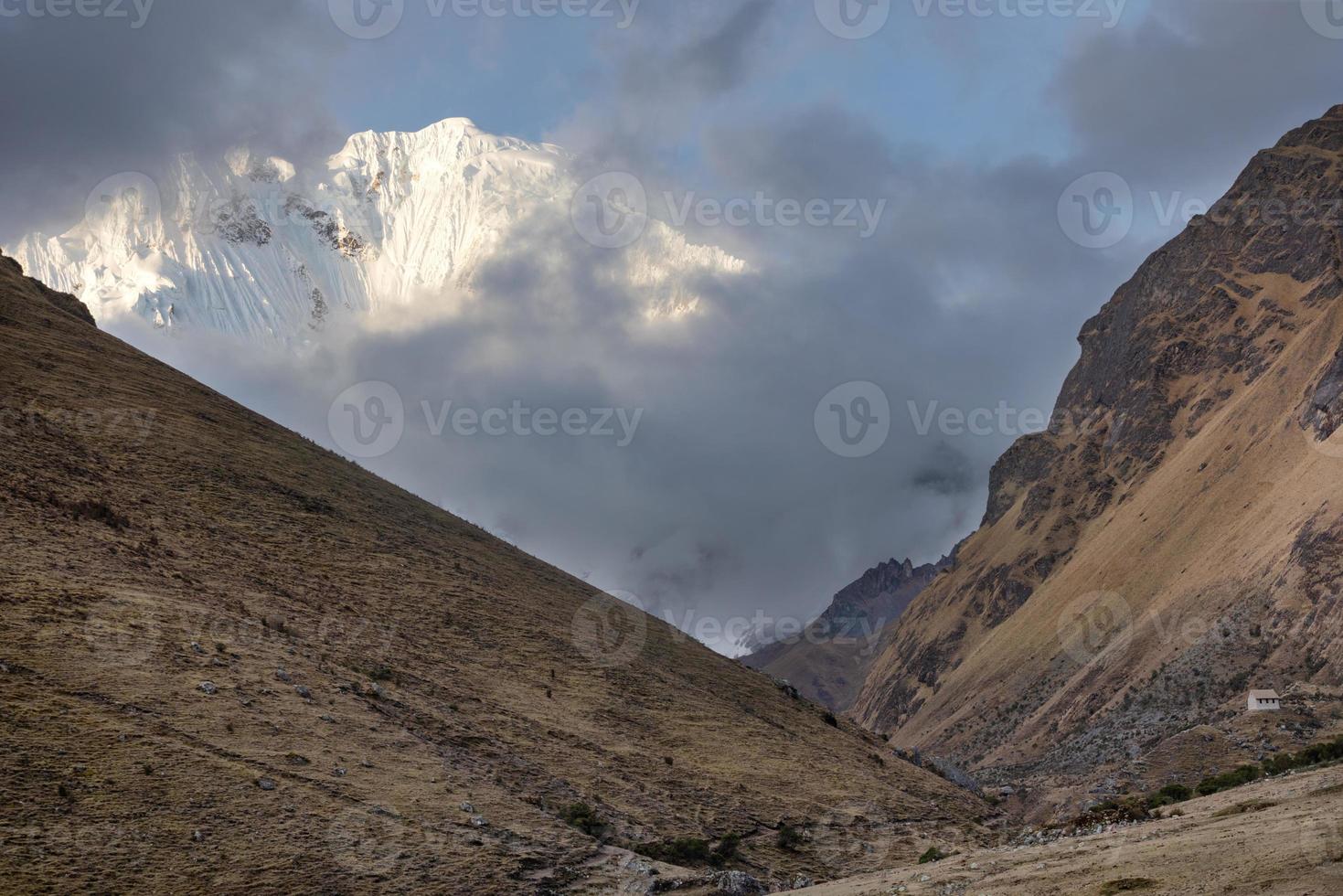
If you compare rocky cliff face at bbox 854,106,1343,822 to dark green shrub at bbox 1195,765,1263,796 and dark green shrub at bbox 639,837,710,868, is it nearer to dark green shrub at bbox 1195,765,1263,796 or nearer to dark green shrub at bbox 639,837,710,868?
dark green shrub at bbox 1195,765,1263,796

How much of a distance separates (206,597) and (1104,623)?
135463mm

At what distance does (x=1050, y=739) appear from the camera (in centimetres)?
12688

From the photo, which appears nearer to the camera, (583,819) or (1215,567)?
(583,819)

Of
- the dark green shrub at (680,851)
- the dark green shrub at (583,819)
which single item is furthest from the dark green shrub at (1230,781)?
the dark green shrub at (583,819)

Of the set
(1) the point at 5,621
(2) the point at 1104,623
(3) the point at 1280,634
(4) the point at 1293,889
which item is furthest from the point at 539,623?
(2) the point at 1104,623

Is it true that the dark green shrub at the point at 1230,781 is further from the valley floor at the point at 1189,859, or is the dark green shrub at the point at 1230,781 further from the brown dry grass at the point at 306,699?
the valley floor at the point at 1189,859

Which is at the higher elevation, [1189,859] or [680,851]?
[680,851]

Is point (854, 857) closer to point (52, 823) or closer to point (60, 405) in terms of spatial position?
point (52, 823)

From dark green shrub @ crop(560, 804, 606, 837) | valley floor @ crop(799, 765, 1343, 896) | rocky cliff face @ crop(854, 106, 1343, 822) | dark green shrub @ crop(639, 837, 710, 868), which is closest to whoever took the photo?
valley floor @ crop(799, 765, 1343, 896)

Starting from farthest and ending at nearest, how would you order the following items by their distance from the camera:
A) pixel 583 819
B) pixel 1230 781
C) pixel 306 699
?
1. pixel 1230 781
2. pixel 583 819
3. pixel 306 699

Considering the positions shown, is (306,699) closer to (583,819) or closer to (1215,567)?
(583,819)

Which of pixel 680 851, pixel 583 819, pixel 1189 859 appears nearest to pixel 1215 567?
pixel 680 851

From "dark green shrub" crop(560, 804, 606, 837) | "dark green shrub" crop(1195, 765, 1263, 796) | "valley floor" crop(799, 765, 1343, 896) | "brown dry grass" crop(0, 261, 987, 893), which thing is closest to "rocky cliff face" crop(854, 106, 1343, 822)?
"dark green shrub" crop(1195, 765, 1263, 796)

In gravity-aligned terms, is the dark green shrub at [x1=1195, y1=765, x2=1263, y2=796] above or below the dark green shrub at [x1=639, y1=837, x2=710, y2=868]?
above
